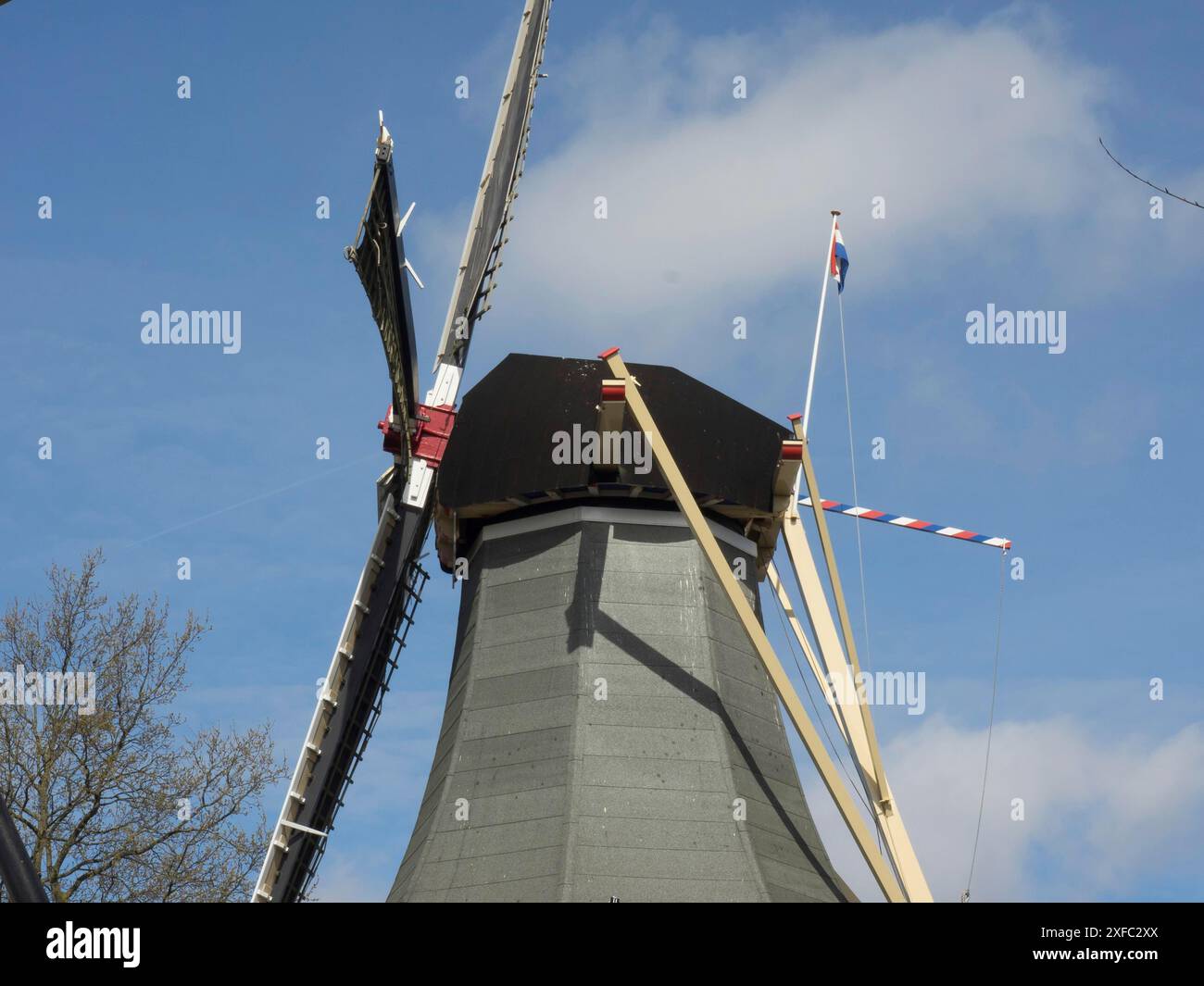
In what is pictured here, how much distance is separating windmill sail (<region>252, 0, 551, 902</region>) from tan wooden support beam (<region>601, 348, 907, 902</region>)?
2.94 m

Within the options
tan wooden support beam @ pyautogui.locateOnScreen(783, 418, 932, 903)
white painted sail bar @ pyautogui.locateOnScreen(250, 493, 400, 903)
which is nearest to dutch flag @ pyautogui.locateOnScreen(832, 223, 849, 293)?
tan wooden support beam @ pyautogui.locateOnScreen(783, 418, 932, 903)

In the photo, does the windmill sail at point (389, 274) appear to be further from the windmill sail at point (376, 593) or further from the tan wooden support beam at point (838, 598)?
Result: the tan wooden support beam at point (838, 598)

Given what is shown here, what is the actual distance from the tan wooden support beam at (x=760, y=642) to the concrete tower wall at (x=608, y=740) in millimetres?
892

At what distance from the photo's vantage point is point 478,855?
16719mm

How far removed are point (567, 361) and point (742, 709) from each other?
4610 millimetres

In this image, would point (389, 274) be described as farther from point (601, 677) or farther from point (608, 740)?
point (608, 740)

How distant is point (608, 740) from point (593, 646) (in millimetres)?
1131

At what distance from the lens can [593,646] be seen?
57.5 feet

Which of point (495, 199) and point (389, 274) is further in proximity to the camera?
point (495, 199)

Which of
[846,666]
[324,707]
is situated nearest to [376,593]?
[324,707]

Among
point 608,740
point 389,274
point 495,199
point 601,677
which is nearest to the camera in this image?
point 608,740

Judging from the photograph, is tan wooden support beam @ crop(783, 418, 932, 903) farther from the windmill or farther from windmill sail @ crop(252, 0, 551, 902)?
windmill sail @ crop(252, 0, 551, 902)
